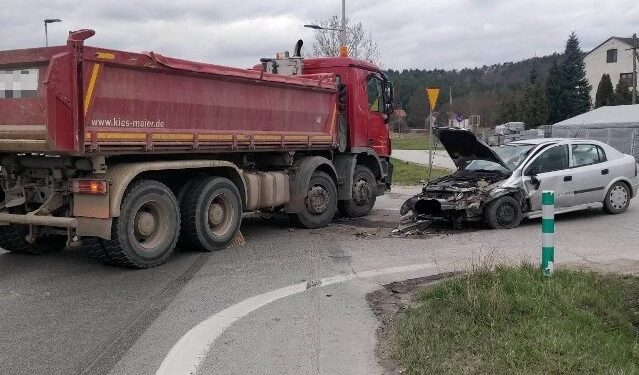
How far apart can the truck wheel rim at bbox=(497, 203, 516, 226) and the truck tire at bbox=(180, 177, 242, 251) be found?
4.29 metres

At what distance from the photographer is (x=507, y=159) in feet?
37.3

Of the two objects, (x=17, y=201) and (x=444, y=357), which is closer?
(x=444, y=357)

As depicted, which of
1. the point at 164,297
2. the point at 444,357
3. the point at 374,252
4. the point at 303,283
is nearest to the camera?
the point at 444,357

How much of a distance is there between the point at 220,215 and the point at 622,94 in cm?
6775

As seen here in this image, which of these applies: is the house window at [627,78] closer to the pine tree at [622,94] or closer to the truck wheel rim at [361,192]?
the pine tree at [622,94]

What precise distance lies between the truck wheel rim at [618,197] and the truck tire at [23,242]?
975 centimetres

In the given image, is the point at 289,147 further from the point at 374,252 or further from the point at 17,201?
the point at 17,201

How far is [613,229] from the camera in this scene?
10.7m

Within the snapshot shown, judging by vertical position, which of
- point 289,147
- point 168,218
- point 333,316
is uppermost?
point 289,147

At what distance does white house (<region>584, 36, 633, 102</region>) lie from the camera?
75250mm

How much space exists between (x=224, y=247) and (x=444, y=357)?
530cm

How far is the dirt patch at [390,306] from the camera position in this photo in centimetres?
480

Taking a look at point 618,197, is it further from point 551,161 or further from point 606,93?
point 606,93

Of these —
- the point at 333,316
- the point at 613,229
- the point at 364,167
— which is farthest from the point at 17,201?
the point at 613,229
